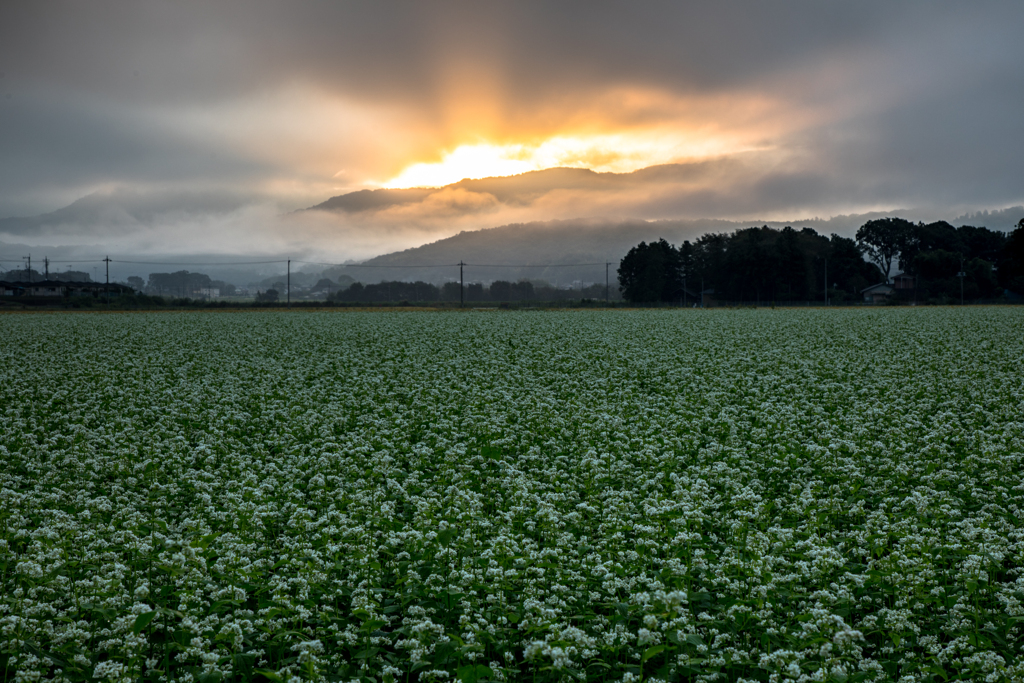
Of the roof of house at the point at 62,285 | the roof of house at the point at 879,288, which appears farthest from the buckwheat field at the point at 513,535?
the roof of house at the point at 879,288

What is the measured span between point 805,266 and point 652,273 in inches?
1051

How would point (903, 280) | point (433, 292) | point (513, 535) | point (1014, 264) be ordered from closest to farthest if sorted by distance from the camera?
1. point (513, 535)
2. point (1014, 264)
3. point (433, 292)
4. point (903, 280)

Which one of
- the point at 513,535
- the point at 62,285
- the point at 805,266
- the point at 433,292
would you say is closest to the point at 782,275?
the point at 805,266

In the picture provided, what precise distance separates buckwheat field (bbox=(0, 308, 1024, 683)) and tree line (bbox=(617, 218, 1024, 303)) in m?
106

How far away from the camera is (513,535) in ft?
27.1

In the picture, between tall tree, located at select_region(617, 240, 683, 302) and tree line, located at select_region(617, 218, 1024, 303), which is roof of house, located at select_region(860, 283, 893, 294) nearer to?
tree line, located at select_region(617, 218, 1024, 303)

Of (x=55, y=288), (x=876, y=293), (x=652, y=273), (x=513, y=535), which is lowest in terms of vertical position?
(x=513, y=535)

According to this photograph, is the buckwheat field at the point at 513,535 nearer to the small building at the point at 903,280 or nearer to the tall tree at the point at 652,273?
the tall tree at the point at 652,273

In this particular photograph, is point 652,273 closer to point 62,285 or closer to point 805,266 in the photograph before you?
point 805,266

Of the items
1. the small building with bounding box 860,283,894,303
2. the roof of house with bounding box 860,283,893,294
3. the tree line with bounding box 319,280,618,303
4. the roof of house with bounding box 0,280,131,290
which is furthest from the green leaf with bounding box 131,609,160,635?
the roof of house with bounding box 860,283,893,294

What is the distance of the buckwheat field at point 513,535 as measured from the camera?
5.98 m

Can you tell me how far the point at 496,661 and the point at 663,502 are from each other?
12.7 feet

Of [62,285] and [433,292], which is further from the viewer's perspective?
[433,292]

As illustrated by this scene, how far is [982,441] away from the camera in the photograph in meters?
12.5
